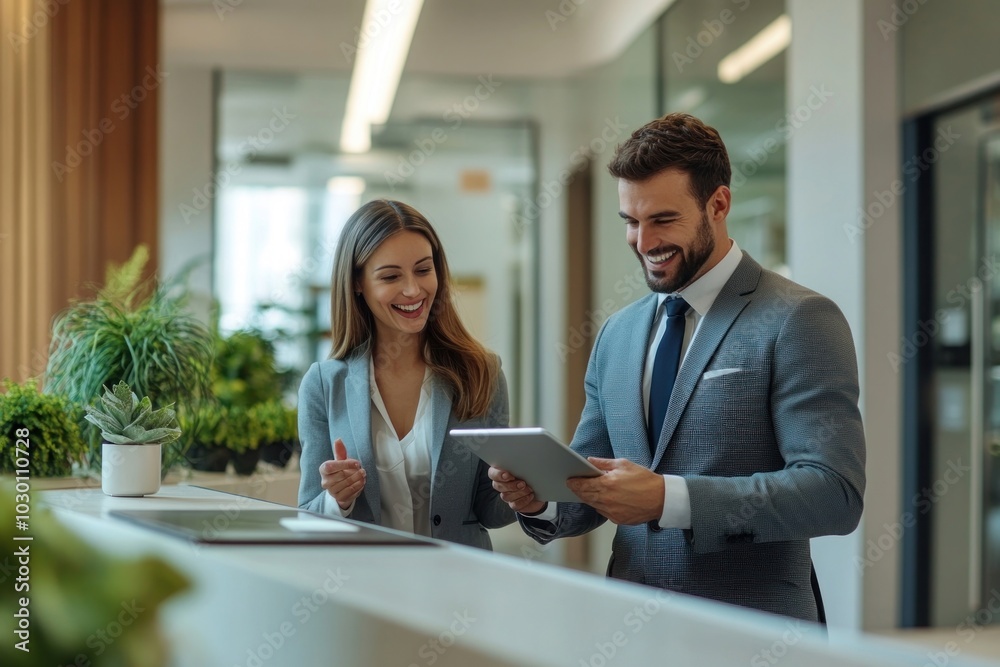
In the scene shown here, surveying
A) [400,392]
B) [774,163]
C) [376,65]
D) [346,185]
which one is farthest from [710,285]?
[346,185]

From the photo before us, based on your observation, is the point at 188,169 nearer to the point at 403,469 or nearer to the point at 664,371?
the point at 403,469

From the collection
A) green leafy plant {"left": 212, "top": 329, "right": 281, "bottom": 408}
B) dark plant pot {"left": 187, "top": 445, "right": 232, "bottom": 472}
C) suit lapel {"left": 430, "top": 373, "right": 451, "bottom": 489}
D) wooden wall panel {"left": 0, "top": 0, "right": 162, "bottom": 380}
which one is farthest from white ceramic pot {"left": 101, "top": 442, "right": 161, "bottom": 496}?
green leafy plant {"left": 212, "top": 329, "right": 281, "bottom": 408}

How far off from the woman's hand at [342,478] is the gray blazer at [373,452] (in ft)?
0.46

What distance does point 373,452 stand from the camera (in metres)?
2.27

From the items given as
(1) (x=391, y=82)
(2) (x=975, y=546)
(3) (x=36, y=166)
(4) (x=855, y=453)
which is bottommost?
(2) (x=975, y=546)

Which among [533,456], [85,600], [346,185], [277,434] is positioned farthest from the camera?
[346,185]

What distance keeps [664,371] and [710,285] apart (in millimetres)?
212

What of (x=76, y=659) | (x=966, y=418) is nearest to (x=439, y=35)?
(x=966, y=418)

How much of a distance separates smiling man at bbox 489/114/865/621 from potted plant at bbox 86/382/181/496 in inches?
28.3

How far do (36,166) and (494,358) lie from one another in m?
2.97

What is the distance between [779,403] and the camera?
6.12 ft

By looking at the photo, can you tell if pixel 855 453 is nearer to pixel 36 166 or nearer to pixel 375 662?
pixel 375 662

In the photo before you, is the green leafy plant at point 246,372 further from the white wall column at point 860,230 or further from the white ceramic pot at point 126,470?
the white ceramic pot at point 126,470

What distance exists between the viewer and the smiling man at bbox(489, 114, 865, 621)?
1.79 metres
